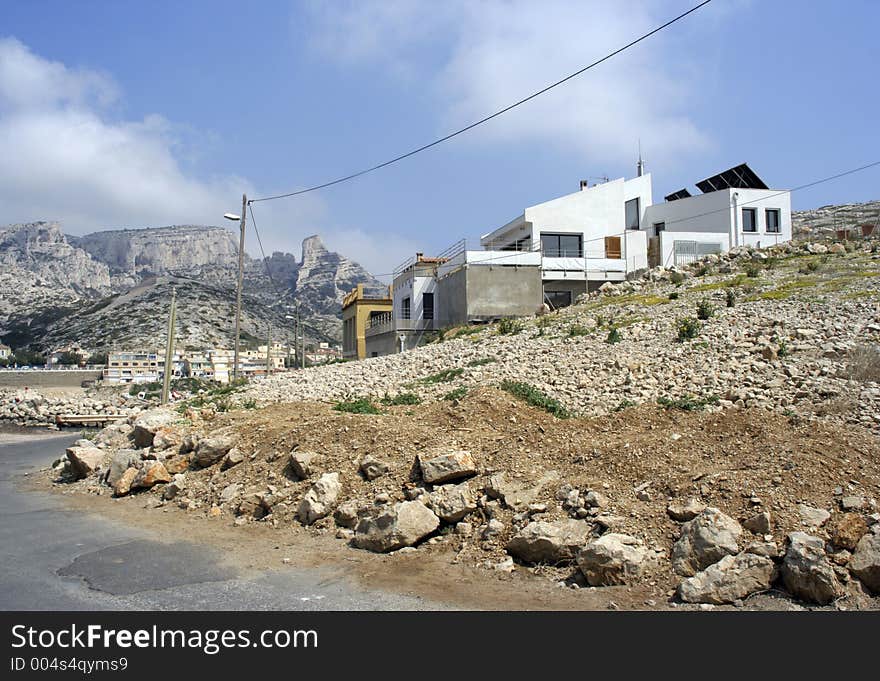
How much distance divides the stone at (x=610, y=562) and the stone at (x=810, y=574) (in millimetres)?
1344

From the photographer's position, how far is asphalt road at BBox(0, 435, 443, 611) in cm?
681

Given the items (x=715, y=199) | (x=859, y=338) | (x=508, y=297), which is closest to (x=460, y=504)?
(x=859, y=338)

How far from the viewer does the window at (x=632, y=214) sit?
43.9m

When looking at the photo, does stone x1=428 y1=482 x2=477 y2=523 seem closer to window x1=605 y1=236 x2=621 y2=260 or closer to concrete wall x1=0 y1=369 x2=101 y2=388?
window x1=605 y1=236 x2=621 y2=260

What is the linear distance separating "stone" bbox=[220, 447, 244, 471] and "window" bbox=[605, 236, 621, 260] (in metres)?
30.5

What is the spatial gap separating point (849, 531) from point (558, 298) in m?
31.0

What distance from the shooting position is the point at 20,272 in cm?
13275

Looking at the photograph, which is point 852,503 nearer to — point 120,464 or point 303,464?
point 303,464

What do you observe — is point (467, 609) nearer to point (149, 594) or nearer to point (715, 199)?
point (149, 594)

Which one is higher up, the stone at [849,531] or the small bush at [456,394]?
the small bush at [456,394]

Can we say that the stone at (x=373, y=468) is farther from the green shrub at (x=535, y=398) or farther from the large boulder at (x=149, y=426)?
the large boulder at (x=149, y=426)

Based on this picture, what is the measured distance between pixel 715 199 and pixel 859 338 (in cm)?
2817

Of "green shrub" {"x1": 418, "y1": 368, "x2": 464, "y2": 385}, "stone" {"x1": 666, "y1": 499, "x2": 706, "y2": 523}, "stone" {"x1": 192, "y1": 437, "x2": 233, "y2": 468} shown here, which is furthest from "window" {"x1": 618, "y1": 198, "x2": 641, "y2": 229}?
"stone" {"x1": 666, "y1": 499, "x2": 706, "y2": 523}

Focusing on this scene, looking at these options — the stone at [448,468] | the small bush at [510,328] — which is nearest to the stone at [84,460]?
the stone at [448,468]
